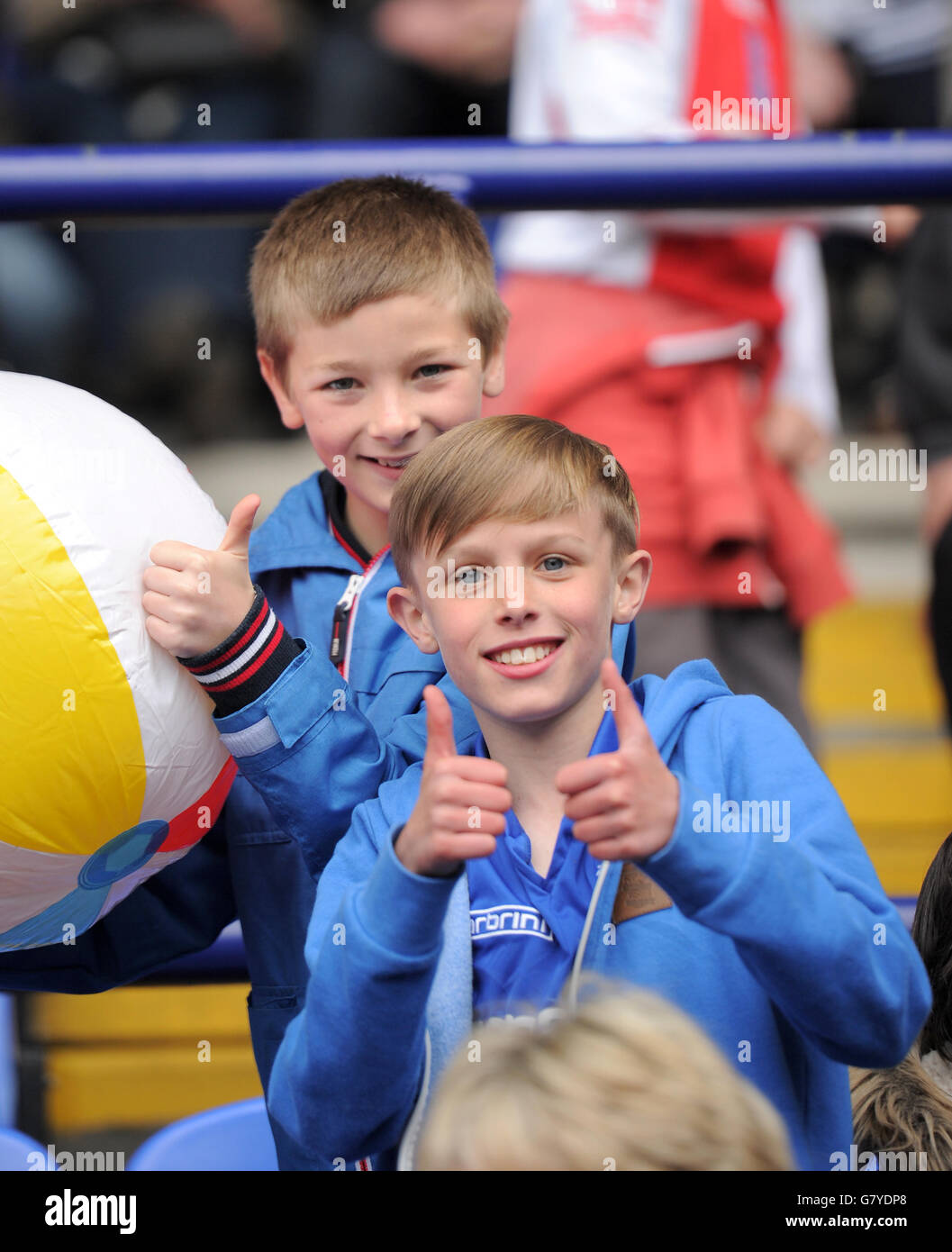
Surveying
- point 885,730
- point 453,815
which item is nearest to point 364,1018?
point 453,815

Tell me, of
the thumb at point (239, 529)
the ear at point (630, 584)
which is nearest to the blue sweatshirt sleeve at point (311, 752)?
the thumb at point (239, 529)

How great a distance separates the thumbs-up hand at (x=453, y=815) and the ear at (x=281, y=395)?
0.59m

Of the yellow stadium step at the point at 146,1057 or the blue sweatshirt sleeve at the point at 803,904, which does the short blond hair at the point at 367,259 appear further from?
the yellow stadium step at the point at 146,1057

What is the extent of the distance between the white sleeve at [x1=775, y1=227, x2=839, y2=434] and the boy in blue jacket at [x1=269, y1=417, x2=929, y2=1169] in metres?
1.56

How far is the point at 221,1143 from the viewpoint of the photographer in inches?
77.2

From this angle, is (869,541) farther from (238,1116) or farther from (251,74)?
(238,1116)

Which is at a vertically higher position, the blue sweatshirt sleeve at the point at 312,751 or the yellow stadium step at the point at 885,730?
the yellow stadium step at the point at 885,730

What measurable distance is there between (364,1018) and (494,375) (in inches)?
28.5

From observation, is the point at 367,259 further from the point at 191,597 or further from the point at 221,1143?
the point at 221,1143

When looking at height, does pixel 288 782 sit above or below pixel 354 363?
below

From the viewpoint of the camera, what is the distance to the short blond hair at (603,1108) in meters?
1.03

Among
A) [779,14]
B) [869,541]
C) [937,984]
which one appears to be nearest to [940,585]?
[779,14]

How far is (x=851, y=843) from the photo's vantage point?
1.27m

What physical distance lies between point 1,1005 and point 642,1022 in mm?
1428
